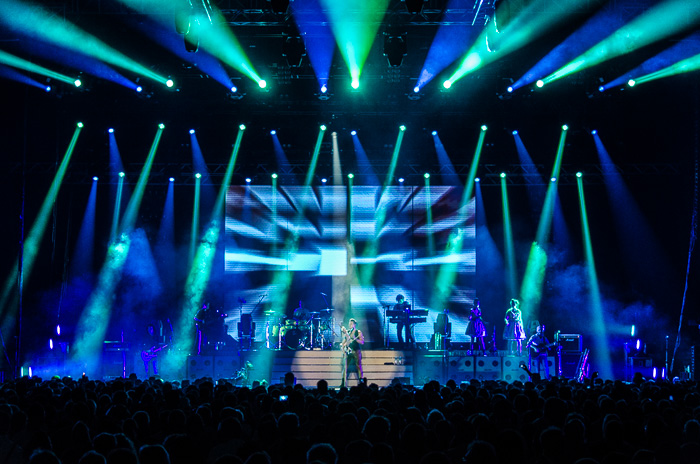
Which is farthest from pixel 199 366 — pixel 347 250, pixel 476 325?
pixel 476 325

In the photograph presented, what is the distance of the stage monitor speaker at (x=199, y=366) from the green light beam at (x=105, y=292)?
376cm

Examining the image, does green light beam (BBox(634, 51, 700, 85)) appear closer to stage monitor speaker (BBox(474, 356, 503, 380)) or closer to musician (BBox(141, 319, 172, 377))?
stage monitor speaker (BBox(474, 356, 503, 380))

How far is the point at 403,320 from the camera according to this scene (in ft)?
64.6

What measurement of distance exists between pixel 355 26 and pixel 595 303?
11.0 meters

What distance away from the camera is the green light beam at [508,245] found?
69.7ft

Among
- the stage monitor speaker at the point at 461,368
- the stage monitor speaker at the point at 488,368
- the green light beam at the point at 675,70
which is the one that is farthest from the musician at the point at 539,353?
the green light beam at the point at 675,70

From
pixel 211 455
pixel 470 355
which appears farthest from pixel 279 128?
pixel 211 455

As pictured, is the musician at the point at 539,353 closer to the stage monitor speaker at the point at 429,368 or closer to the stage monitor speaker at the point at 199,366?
the stage monitor speaker at the point at 429,368

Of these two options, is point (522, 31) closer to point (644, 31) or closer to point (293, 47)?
point (644, 31)

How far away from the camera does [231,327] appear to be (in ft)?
68.7

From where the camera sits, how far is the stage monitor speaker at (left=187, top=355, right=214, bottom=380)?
57.5ft

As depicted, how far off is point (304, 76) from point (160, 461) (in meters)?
13.1

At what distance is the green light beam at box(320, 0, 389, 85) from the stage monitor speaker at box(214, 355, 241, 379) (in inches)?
289

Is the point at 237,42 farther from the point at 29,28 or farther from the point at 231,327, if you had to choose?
the point at 231,327
